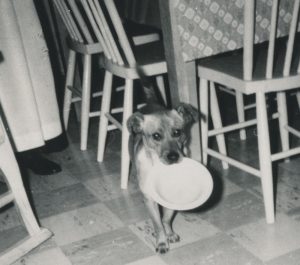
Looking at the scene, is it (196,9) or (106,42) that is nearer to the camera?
(196,9)

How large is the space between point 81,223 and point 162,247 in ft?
1.49

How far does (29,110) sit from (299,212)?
129 cm

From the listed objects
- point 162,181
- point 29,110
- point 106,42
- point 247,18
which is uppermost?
point 247,18

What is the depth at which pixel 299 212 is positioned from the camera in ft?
5.76

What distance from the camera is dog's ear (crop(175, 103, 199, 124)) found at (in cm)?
166

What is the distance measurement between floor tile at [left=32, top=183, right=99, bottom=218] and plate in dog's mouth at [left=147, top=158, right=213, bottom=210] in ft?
1.83

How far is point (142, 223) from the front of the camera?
1816 mm

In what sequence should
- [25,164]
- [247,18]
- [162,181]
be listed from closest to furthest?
[247,18], [162,181], [25,164]

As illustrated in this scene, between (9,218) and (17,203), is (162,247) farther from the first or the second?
(9,218)

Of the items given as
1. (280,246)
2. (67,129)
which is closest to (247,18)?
(280,246)

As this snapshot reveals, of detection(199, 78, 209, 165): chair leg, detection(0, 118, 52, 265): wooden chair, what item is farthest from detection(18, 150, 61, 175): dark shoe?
detection(199, 78, 209, 165): chair leg

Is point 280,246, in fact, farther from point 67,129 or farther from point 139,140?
point 67,129

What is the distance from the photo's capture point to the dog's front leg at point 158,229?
1.59 m

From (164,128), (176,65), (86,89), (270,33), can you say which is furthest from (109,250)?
(86,89)
